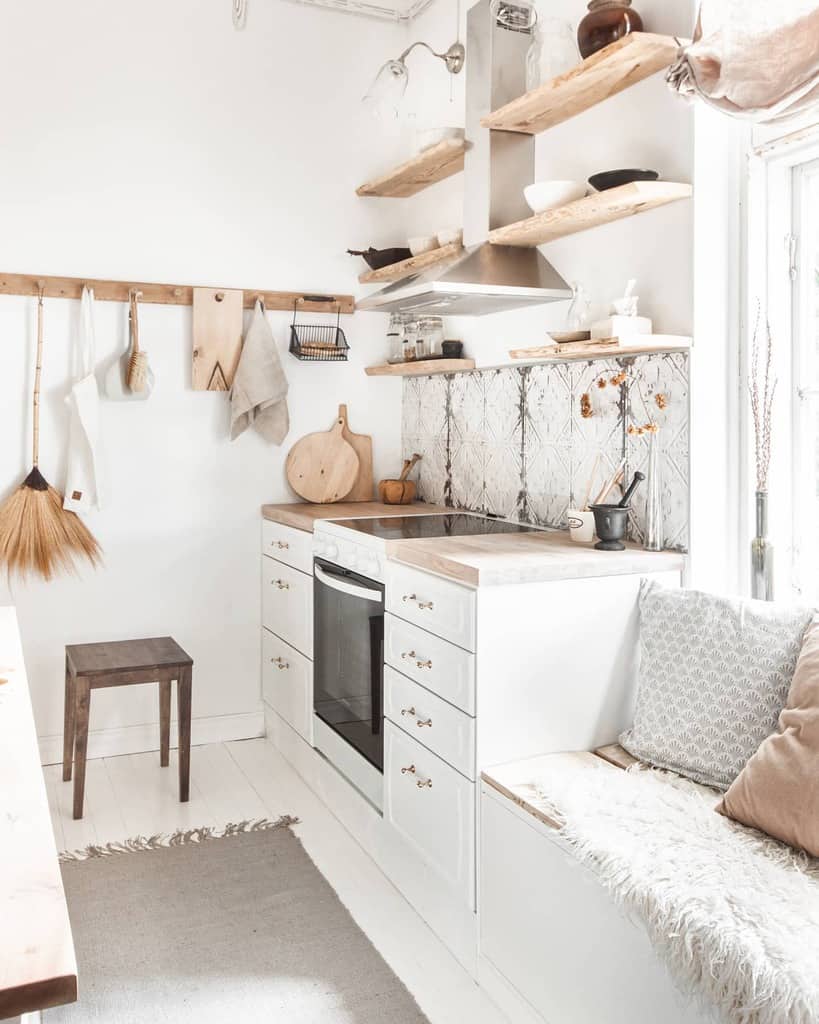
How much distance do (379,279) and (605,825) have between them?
2635mm

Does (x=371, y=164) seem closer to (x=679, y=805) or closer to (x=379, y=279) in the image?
(x=379, y=279)

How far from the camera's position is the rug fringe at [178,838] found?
2836 mm

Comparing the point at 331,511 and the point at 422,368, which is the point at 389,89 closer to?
the point at 422,368

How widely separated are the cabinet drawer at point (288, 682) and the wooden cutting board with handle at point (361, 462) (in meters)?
0.70

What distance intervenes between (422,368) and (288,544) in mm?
835

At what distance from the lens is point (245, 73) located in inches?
147

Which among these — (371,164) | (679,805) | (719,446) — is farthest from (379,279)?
(679,805)

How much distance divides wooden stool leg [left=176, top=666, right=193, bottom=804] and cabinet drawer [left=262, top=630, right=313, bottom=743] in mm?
413

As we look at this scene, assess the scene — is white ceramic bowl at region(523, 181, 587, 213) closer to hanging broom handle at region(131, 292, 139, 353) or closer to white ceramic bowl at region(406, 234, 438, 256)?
white ceramic bowl at region(406, 234, 438, 256)

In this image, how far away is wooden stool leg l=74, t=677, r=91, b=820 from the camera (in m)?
3.04

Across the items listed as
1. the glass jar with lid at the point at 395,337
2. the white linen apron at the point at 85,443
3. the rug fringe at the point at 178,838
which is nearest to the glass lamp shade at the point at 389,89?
the glass jar with lid at the point at 395,337

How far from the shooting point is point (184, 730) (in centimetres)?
323

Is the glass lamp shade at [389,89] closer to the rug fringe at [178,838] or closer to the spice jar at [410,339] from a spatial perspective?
the spice jar at [410,339]

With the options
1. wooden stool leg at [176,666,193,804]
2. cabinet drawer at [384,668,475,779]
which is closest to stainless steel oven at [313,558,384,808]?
cabinet drawer at [384,668,475,779]
